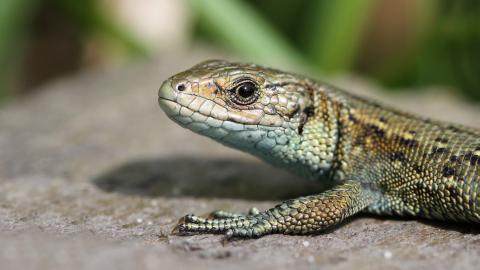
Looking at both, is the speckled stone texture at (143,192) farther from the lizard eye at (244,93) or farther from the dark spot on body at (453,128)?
the lizard eye at (244,93)

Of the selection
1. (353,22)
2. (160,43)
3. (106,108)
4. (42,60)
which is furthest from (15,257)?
(42,60)

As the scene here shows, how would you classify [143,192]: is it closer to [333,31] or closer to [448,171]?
[448,171]

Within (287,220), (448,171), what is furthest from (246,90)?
(448,171)

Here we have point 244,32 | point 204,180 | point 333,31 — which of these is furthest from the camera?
point 333,31

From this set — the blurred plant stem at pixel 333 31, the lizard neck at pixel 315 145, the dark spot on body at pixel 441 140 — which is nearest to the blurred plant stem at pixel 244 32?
the blurred plant stem at pixel 333 31

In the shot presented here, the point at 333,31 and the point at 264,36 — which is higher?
the point at 333,31

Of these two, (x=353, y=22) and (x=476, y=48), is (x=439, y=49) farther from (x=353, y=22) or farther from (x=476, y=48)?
(x=353, y=22)
